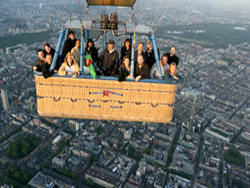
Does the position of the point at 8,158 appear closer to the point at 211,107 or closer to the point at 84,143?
the point at 84,143

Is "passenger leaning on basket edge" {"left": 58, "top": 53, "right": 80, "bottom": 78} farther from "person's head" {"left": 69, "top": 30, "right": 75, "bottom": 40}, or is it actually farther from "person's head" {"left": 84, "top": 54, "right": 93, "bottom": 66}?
"person's head" {"left": 69, "top": 30, "right": 75, "bottom": 40}

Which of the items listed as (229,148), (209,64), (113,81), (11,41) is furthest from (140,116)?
(11,41)

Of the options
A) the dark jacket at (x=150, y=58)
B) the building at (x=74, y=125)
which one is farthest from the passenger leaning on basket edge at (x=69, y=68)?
the building at (x=74, y=125)

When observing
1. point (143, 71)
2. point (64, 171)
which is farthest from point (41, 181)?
point (143, 71)

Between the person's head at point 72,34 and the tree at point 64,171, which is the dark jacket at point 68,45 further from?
the tree at point 64,171

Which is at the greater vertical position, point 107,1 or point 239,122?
point 107,1

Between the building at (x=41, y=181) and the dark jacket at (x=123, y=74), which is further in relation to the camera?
the building at (x=41, y=181)
